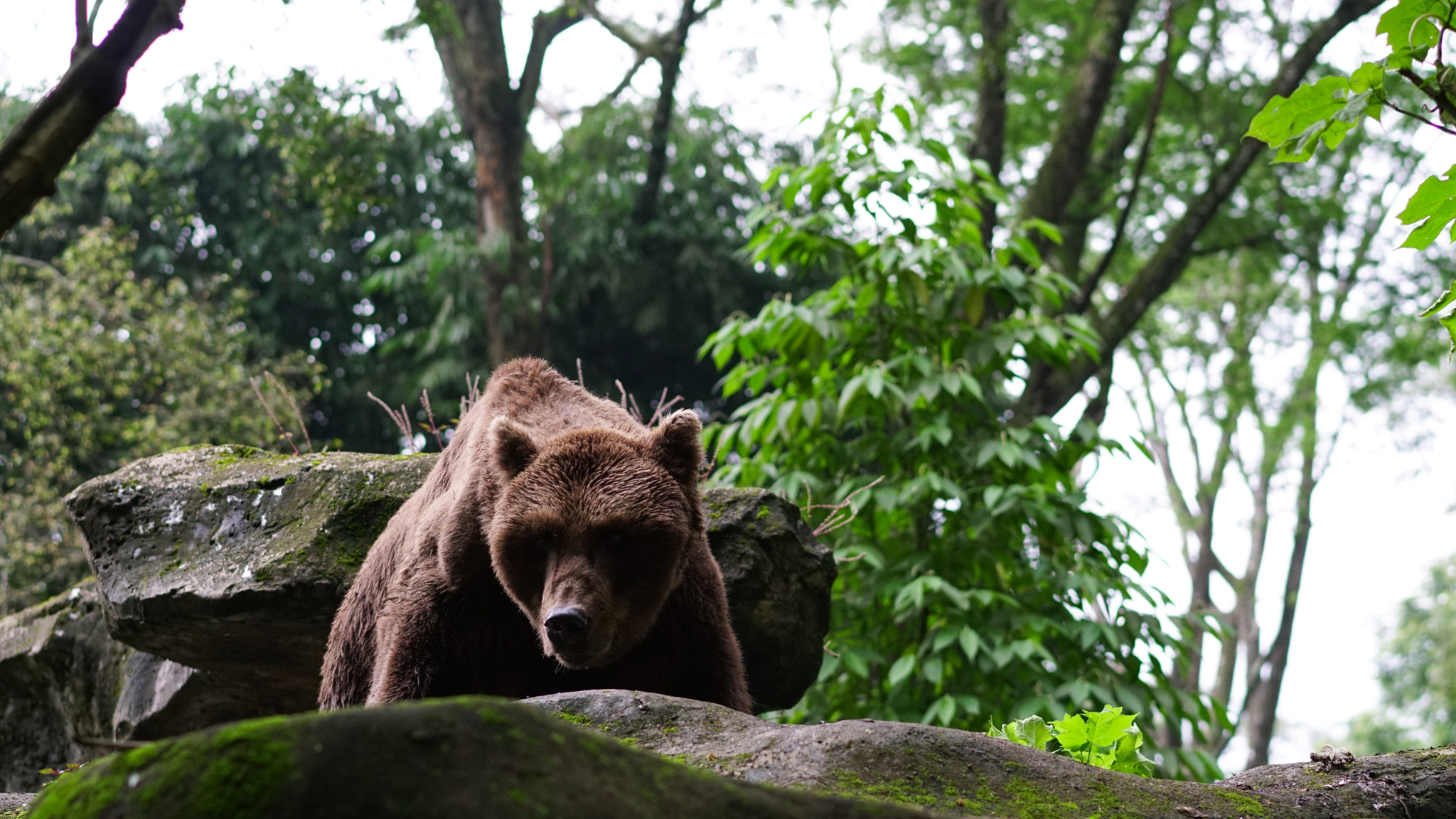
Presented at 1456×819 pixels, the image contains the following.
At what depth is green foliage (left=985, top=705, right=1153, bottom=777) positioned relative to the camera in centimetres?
362

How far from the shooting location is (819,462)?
6590 mm

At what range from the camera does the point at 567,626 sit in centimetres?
A: 332

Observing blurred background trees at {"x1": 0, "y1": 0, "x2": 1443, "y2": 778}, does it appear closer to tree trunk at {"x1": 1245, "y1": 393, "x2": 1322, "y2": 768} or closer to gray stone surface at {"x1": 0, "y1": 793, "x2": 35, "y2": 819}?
tree trunk at {"x1": 1245, "y1": 393, "x2": 1322, "y2": 768}

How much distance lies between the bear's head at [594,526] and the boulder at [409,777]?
1723mm

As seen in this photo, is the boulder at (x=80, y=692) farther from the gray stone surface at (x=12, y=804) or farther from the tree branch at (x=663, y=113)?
the tree branch at (x=663, y=113)

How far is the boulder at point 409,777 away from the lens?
4.87 feet

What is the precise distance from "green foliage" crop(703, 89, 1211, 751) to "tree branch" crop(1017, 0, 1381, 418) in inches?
157

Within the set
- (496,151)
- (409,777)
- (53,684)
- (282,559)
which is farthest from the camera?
(496,151)

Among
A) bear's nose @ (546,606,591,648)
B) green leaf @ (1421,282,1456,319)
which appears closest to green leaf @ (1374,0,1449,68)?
green leaf @ (1421,282,1456,319)

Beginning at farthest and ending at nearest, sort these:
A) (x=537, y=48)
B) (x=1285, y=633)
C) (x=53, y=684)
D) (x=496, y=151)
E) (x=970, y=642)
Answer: (x=1285, y=633) < (x=537, y=48) < (x=496, y=151) < (x=53, y=684) < (x=970, y=642)

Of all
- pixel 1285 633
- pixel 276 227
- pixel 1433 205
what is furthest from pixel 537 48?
pixel 1285 633

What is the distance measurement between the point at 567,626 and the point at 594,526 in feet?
1.21

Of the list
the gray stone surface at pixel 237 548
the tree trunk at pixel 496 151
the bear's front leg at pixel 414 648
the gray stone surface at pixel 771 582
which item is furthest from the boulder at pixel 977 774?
the tree trunk at pixel 496 151

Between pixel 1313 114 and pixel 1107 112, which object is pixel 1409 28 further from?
pixel 1107 112
